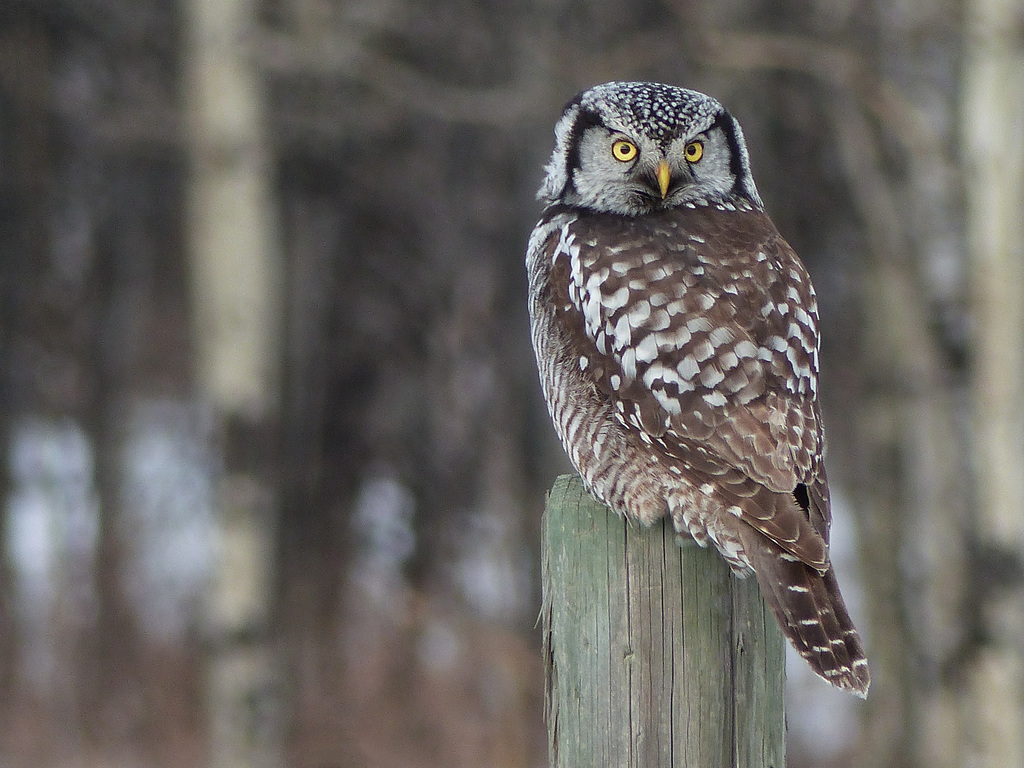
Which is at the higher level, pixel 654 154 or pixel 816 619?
pixel 654 154

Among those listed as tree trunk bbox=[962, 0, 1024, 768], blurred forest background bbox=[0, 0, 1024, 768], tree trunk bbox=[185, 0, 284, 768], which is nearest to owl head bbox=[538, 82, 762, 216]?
tree trunk bbox=[962, 0, 1024, 768]

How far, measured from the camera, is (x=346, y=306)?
1017cm

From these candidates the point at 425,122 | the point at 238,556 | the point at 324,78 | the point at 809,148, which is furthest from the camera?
the point at 425,122

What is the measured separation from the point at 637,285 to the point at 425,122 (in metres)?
6.62

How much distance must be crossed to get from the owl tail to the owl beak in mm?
1109

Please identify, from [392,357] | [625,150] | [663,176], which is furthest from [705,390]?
[392,357]

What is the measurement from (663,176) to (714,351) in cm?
65

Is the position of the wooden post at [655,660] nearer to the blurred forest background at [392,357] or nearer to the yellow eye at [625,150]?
the yellow eye at [625,150]

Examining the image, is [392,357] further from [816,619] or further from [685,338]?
[816,619]

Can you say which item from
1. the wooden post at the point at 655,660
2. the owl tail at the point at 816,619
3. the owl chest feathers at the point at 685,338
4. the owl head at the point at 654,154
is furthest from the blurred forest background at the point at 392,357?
the wooden post at the point at 655,660

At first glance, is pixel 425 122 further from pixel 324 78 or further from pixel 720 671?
pixel 720 671

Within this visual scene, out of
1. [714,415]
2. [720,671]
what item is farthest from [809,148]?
[720,671]

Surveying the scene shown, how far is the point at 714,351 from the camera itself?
245cm

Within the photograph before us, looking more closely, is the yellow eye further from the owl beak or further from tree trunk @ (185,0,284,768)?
tree trunk @ (185,0,284,768)
